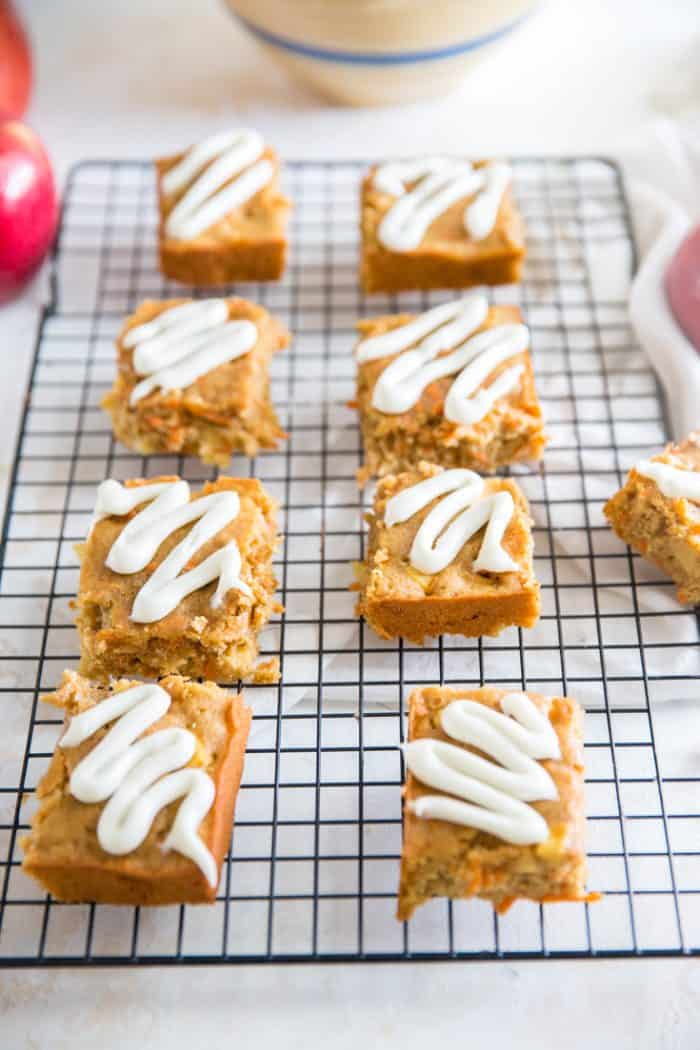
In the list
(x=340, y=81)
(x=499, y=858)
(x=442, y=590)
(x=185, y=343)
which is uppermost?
(x=340, y=81)

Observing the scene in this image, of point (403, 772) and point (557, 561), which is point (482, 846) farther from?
point (557, 561)

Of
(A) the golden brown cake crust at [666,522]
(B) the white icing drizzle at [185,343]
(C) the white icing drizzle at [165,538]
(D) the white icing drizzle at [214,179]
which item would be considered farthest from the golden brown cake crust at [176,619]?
(D) the white icing drizzle at [214,179]

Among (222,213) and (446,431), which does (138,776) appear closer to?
(446,431)

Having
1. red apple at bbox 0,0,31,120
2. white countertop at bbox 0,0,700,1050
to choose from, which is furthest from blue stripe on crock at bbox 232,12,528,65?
red apple at bbox 0,0,31,120

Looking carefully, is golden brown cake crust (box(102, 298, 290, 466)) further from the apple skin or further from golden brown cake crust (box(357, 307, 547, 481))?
the apple skin

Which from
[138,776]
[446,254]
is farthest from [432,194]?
[138,776]

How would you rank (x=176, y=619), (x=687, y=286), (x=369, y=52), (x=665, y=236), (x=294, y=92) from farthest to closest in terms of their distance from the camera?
1. (x=294, y=92)
2. (x=369, y=52)
3. (x=665, y=236)
4. (x=687, y=286)
5. (x=176, y=619)
